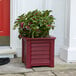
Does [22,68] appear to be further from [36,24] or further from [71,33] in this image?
[71,33]

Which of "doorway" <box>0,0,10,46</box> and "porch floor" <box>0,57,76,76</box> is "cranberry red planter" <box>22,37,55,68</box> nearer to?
"porch floor" <box>0,57,76,76</box>

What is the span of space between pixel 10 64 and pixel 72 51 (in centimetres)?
107

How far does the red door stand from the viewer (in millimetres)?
4023

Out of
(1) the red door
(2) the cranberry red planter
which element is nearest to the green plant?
(2) the cranberry red planter

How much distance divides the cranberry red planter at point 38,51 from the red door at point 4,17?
41.6 inches

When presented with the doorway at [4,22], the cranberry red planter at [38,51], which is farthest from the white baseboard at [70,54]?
the doorway at [4,22]

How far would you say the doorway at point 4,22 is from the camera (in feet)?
13.2

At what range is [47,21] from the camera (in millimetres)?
3133

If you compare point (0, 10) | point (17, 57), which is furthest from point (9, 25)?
point (17, 57)

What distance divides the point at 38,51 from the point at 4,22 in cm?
122

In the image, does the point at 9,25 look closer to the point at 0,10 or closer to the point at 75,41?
the point at 0,10

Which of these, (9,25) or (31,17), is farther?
(9,25)

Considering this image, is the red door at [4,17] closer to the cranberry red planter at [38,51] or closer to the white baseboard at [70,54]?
the cranberry red planter at [38,51]

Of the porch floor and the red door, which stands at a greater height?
the red door
